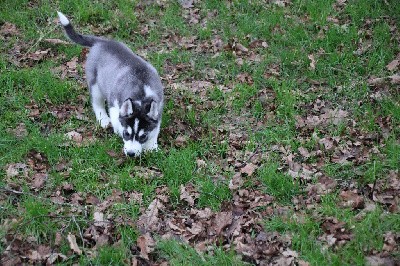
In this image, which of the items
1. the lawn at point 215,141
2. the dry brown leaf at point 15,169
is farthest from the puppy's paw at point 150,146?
the dry brown leaf at point 15,169

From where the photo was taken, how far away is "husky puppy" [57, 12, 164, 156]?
6395 mm

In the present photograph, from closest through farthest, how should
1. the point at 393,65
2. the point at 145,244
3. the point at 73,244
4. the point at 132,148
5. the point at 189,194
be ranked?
the point at 73,244 → the point at 145,244 → the point at 189,194 → the point at 132,148 → the point at 393,65

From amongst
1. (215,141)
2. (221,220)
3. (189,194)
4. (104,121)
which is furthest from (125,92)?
(221,220)

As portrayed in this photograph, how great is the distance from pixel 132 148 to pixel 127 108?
504 millimetres

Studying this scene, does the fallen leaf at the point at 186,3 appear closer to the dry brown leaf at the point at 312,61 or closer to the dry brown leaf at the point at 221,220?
the dry brown leaf at the point at 312,61

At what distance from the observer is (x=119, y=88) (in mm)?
6996

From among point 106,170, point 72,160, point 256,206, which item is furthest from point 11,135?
point 256,206

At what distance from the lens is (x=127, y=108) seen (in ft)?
20.9

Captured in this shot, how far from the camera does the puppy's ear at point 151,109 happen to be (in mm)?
6339

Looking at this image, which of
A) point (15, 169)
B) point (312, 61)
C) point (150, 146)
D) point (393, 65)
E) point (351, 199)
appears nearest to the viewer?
point (351, 199)

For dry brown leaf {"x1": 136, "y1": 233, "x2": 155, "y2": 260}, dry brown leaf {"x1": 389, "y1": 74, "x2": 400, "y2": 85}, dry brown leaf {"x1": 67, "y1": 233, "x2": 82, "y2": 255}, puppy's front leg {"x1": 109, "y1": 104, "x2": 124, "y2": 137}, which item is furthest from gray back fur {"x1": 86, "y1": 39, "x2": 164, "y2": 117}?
dry brown leaf {"x1": 389, "y1": 74, "x2": 400, "y2": 85}

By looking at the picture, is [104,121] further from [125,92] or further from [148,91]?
[148,91]

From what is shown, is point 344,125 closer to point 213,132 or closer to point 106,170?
point 213,132

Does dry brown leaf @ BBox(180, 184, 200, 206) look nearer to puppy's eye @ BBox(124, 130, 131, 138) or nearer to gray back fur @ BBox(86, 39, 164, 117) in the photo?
puppy's eye @ BBox(124, 130, 131, 138)
